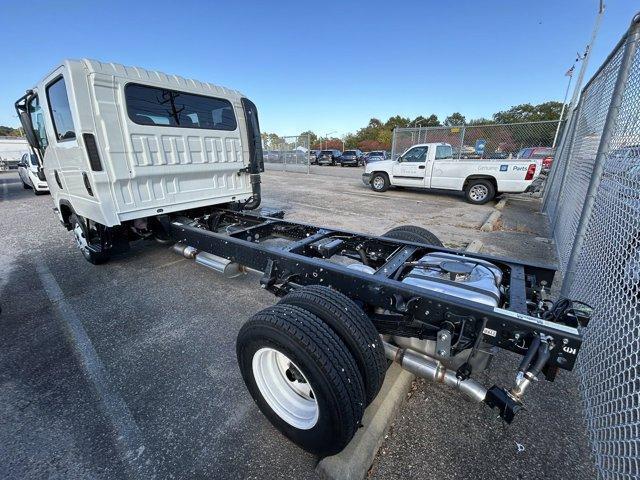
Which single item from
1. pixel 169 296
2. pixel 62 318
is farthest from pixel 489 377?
pixel 62 318

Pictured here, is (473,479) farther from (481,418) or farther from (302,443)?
(302,443)

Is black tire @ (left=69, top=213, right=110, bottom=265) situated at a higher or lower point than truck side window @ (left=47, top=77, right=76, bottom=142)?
lower

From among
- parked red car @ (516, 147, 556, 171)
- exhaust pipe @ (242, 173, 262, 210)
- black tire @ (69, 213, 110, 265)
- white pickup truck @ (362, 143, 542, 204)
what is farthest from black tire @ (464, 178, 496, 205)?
black tire @ (69, 213, 110, 265)

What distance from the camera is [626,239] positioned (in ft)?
6.51

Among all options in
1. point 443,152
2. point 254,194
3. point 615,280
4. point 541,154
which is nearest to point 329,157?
point 541,154

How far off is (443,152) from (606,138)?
8.72 meters

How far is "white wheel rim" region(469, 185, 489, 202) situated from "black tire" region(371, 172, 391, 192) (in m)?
3.20

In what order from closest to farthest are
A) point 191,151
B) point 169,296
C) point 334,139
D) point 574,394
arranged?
point 574,394 < point 169,296 < point 191,151 < point 334,139

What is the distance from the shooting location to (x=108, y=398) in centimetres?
216

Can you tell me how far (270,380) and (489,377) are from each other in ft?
5.79

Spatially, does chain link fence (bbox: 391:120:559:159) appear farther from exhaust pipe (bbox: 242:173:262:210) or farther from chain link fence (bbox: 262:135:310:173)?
exhaust pipe (bbox: 242:173:262:210)

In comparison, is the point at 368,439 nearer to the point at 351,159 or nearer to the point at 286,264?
the point at 286,264

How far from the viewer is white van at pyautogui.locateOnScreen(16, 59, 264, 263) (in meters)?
3.22

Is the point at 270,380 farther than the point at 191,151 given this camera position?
No
